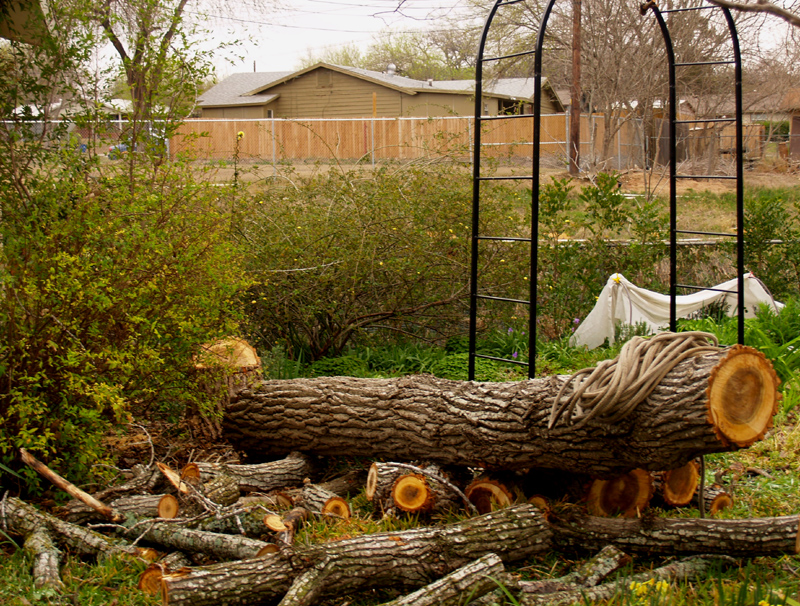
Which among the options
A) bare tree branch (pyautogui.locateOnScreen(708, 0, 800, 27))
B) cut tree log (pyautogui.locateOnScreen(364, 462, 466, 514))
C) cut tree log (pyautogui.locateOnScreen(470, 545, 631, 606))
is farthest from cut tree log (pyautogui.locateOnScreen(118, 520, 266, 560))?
bare tree branch (pyautogui.locateOnScreen(708, 0, 800, 27))

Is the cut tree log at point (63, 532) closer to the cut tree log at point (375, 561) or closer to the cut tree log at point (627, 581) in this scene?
the cut tree log at point (375, 561)

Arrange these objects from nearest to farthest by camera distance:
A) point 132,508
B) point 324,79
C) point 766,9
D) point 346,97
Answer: point 766,9
point 132,508
point 346,97
point 324,79

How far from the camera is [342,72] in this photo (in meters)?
28.5

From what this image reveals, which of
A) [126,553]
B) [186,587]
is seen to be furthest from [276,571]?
[126,553]

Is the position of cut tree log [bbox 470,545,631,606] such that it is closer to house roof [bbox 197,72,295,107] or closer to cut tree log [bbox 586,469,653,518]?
cut tree log [bbox 586,469,653,518]

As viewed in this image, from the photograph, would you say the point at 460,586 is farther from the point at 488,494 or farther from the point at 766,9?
the point at 766,9

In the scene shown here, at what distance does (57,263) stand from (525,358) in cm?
424

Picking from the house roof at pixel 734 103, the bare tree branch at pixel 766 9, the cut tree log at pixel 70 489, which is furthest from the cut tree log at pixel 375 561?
the house roof at pixel 734 103

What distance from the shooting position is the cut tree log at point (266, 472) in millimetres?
3771

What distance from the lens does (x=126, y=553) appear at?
9.91ft

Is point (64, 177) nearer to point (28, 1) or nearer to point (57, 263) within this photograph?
point (57, 263)

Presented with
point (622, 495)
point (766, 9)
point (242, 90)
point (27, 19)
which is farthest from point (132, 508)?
point (242, 90)

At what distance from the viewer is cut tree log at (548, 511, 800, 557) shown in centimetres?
293

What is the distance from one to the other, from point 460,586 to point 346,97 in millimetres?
27783
